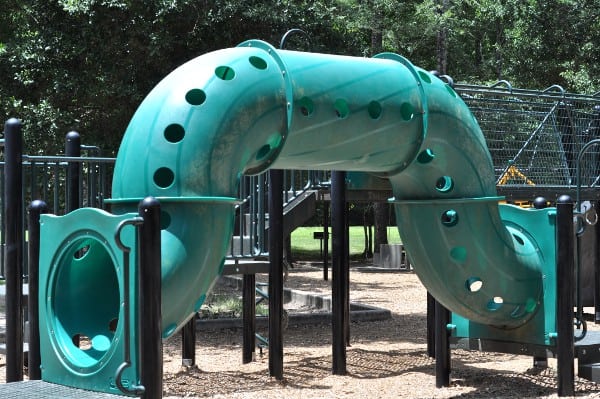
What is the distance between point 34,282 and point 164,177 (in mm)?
1189

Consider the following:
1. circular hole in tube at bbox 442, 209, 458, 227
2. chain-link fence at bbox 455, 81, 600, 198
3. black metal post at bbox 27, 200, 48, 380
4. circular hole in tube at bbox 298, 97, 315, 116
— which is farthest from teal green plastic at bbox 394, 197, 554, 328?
chain-link fence at bbox 455, 81, 600, 198

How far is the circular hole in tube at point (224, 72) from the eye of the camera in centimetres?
577

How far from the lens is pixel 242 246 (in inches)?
360

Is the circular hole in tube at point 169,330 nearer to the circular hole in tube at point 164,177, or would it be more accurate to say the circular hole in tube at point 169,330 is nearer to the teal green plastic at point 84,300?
the teal green plastic at point 84,300

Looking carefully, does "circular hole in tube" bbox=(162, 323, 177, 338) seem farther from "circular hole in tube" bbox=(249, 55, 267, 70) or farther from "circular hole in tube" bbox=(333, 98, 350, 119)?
"circular hole in tube" bbox=(333, 98, 350, 119)

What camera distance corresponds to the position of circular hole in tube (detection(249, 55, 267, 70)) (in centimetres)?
597

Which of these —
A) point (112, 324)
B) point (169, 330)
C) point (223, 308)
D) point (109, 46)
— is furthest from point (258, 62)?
point (109, 46)

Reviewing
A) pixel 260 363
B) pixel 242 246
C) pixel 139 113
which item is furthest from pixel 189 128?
pixel 260 363

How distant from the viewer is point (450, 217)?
721 centimetres

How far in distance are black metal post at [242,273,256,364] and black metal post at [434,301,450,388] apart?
214 centimetres

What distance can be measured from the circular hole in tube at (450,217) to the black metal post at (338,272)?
86.0 inches

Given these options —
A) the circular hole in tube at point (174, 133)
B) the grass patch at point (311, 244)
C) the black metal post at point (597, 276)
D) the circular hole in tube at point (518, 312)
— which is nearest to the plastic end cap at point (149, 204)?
the circular hole in tube at point (174, 133)

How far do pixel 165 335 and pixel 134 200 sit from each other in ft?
2.60

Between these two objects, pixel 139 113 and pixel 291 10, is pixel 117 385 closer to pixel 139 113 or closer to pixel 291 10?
pixel 139 113
